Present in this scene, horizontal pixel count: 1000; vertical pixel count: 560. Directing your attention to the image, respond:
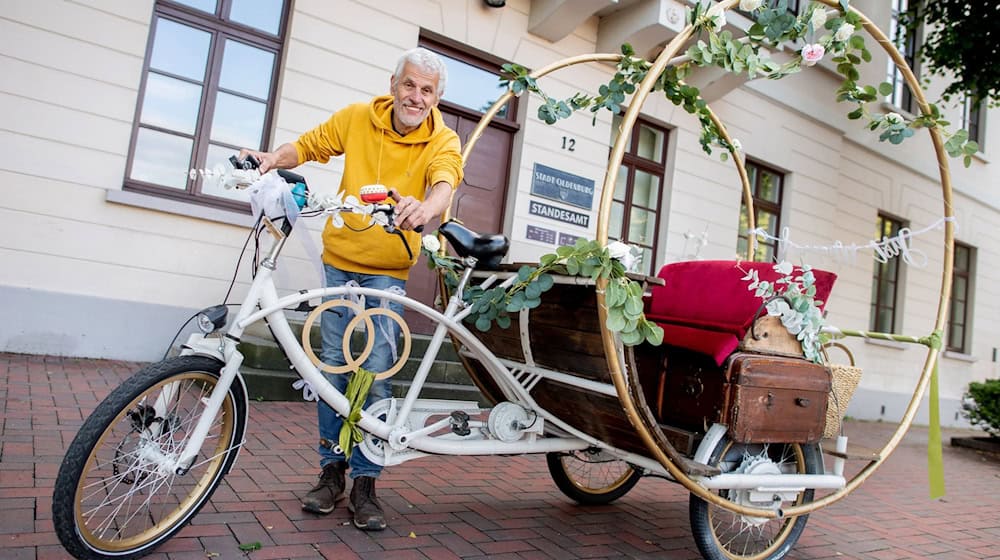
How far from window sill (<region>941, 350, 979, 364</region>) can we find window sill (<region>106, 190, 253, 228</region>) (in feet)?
35.8

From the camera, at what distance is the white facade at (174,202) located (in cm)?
451

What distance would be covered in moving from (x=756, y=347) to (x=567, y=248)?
91 cm

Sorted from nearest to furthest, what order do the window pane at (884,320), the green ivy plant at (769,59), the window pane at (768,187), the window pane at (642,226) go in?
the green ivy plant at (769,59), the window pane at (642,226), the window pane at (768,187), the window pane at (884,320)

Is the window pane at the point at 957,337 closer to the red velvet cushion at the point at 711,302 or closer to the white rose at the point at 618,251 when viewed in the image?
the red velvet cushion at the point at 711,302

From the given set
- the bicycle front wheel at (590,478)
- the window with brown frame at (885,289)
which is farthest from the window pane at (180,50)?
the window with brown frame at (885,289)

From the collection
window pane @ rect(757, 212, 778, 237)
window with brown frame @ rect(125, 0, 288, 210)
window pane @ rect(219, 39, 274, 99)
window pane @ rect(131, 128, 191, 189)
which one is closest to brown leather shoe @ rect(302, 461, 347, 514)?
window with brown frame @ rect(125, 0, 288, 210)

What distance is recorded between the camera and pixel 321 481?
2.67 metres

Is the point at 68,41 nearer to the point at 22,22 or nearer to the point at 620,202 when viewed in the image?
the point at 22,22

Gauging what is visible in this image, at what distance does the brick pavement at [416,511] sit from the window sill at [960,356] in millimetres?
7185

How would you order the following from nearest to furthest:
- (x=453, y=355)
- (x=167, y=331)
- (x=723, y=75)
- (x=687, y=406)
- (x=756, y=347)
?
(x=756, y=347) → (x=687, y=406) → (x=167, y=331) → (x=453, y=355) → (x=723, y=75)

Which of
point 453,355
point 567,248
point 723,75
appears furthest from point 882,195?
point 567,248

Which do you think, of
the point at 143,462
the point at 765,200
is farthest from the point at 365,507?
the point at 765,200

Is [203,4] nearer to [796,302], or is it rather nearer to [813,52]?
[813,52]

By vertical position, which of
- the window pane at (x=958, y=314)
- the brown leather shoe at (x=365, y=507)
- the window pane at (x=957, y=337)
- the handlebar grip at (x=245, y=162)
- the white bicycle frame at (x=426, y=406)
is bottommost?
the brown leather shoe at (x=365, y=507)
